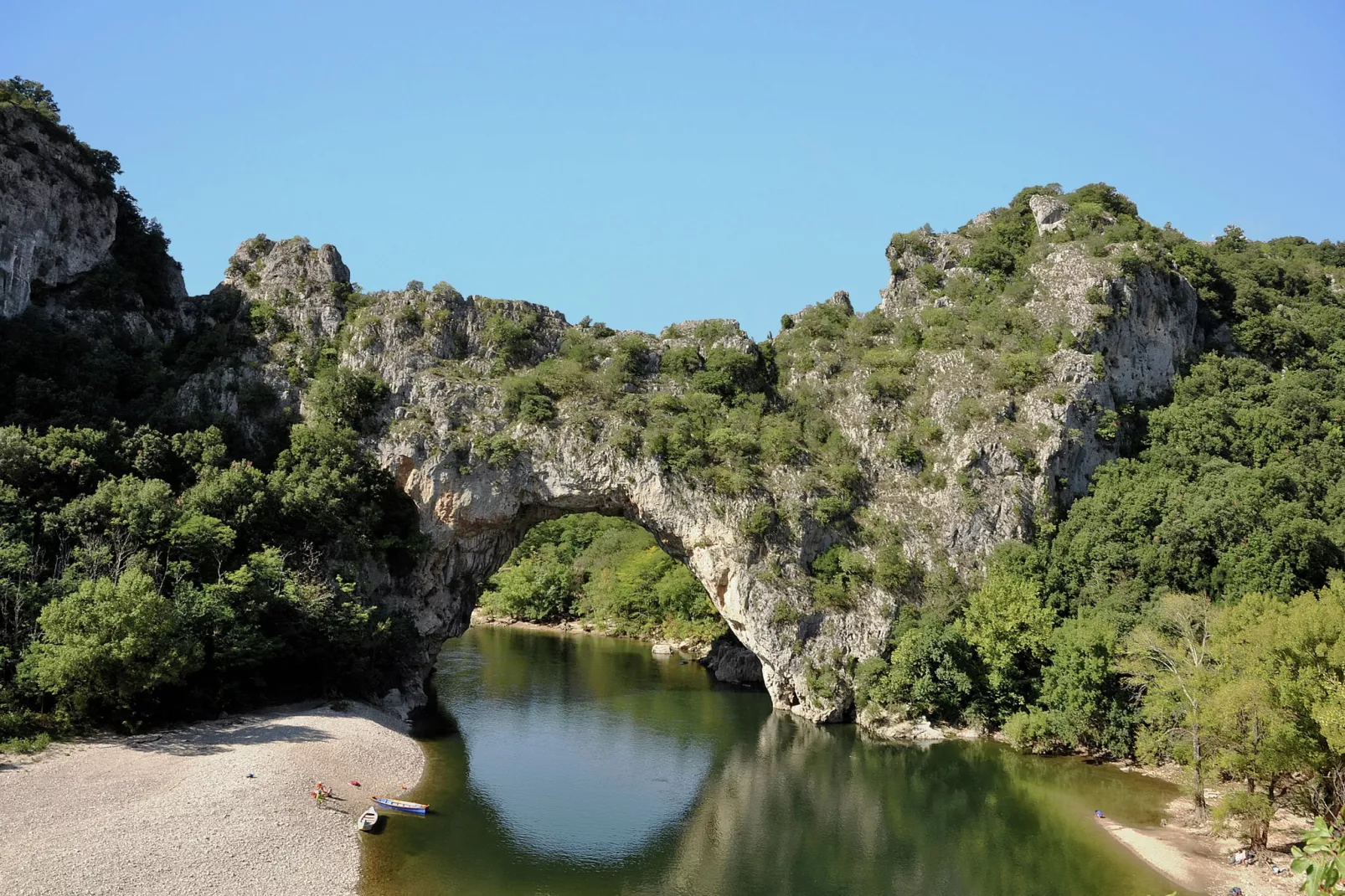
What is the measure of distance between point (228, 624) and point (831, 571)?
29.9m

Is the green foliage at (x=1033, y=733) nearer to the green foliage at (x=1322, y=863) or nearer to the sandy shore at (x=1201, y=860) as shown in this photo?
the sandy shore at (x=1201, y=860)

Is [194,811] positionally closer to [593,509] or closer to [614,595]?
[593,509]

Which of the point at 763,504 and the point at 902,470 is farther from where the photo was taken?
the point at 902,470

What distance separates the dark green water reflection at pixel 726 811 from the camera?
93.8 ft

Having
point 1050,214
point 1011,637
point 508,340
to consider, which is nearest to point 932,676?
point 1011,637

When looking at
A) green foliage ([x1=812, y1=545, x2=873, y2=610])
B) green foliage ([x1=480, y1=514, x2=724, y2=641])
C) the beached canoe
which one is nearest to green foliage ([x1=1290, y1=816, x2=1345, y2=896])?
the beached canoe

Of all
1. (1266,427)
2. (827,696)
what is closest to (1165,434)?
(1266,427)

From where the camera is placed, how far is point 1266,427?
171 ft

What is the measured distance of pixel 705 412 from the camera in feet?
182

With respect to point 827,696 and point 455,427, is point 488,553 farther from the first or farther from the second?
point 827,696

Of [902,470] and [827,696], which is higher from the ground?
[902,470]

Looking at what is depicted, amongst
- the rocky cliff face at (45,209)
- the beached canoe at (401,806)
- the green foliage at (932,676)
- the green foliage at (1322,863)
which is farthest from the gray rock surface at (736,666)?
the green foliage at (1322,863)

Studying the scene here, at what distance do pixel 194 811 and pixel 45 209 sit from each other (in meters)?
39.4

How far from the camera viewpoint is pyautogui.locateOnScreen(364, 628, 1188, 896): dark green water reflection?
1126 inches
